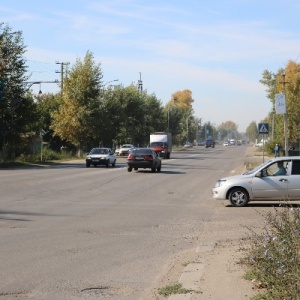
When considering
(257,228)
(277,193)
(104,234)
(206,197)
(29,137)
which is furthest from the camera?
(29,137)

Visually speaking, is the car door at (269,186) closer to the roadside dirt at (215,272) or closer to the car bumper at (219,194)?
the car bumper at (219,194)

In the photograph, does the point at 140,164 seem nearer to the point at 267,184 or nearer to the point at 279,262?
the point at 267,184

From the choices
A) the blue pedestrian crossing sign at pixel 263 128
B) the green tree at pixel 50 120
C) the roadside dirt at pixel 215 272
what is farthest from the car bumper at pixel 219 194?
the green tree at pixel 50 120

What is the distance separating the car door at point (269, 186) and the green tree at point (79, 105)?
50.0 m

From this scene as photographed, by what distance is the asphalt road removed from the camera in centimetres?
805

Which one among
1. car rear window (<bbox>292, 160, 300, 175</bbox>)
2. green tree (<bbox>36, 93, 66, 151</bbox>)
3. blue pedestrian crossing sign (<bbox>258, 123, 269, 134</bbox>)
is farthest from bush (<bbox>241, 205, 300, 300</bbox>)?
green tree (<bbox>36, 93, 66, 151</bbox>)

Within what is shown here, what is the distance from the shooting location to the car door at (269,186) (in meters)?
18.2

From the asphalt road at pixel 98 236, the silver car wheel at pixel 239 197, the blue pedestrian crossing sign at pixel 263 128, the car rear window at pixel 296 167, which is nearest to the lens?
the asphalt road at pixel 98 236

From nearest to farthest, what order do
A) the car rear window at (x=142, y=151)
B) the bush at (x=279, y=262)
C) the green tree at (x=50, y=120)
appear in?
the bush at (x=279, y=262) → the car rear window at (x=142, y=151) → the green tree at (x=50, y=120)

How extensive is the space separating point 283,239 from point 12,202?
13.0 metres

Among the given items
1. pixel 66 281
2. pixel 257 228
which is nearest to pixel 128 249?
pixel 66 281

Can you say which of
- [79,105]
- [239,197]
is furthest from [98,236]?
[79,105]

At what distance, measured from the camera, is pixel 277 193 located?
18.2 m

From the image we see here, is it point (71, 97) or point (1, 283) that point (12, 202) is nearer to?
point (1, 283)
